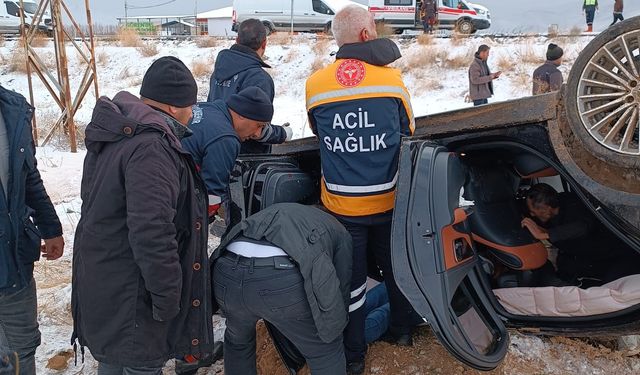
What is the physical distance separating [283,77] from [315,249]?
549 inches

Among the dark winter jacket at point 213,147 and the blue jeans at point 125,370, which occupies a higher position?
the dark winter jacket at point 213,147

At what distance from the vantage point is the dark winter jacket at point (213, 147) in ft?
8.70

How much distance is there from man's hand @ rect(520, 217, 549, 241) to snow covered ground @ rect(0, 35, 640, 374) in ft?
9.41

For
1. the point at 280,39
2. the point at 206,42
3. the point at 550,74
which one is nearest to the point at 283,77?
the point at 280,39

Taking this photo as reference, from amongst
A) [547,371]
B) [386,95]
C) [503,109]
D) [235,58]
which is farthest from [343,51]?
[547,371]

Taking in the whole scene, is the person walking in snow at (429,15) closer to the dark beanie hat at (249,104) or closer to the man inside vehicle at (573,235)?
the man inside vehicle at (573,235)

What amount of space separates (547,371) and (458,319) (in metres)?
0.73

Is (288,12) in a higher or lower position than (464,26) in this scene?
higher

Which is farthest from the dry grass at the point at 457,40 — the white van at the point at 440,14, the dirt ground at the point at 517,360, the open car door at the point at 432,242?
the open car door at the point at 432,242

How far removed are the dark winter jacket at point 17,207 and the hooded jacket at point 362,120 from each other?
1.26 meters

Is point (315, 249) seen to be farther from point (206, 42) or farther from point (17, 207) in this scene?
point (206, 42)

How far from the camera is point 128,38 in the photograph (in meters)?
18.7

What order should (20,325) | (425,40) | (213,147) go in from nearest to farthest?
1. (20,325)
2. (213,147)
3. (425,40)

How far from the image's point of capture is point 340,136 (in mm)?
2568
